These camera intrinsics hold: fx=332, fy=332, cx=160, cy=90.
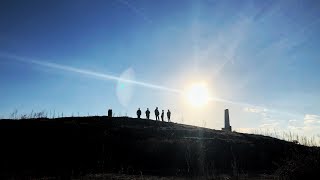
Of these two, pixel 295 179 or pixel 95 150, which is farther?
pixel 95 150

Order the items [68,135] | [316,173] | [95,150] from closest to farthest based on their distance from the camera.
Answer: [316,173]
[95,150]
[68,135]

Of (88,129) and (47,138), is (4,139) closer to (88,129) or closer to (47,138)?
(47,138)

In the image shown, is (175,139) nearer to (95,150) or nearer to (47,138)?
(95,150)

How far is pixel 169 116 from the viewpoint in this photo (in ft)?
115

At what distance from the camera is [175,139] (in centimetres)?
2297

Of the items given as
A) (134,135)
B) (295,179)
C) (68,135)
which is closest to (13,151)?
(68,135)

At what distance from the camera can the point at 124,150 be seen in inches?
816

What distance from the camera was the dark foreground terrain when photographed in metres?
18.0

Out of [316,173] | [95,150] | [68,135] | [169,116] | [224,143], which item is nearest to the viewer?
[316,173]

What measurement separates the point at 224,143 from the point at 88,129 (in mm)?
9675

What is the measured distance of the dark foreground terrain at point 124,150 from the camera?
1800 centimetres

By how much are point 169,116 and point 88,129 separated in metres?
13.4

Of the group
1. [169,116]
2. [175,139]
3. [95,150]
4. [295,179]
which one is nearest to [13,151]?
[95,150]

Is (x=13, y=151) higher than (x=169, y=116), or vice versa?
(x=169, y=116)
